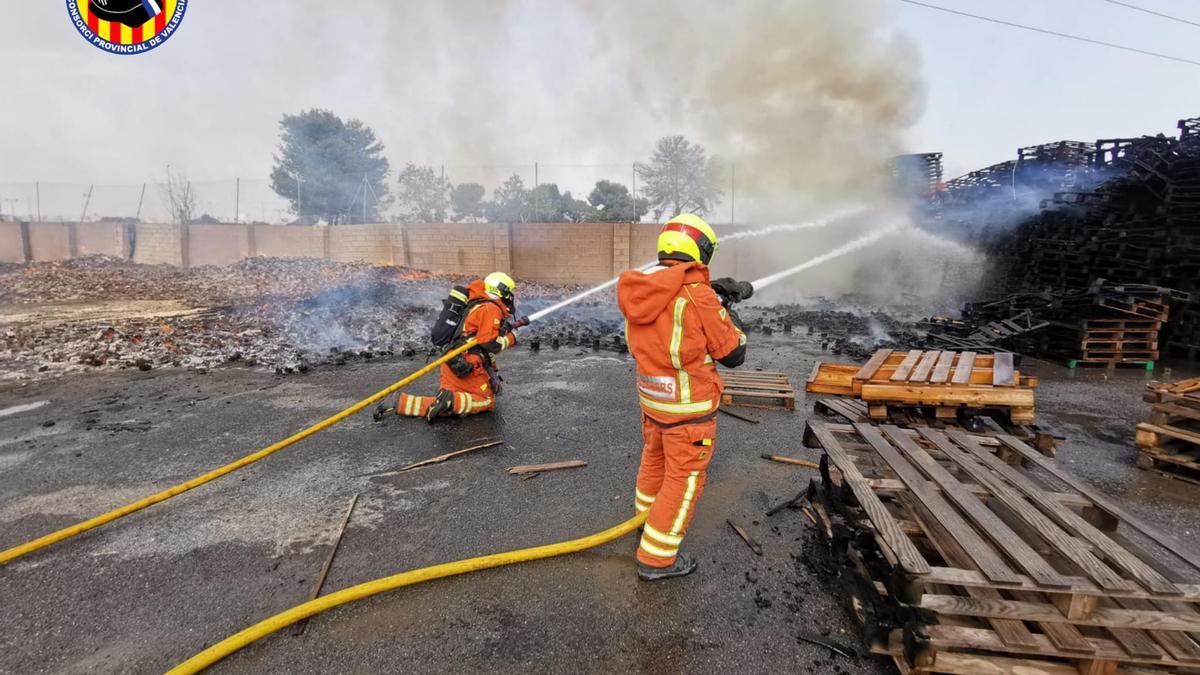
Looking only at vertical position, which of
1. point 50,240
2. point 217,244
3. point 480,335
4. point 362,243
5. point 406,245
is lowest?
point 480,335

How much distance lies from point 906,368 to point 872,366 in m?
0.32

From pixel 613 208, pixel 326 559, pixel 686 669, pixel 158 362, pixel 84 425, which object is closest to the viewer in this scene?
pixel 686 669

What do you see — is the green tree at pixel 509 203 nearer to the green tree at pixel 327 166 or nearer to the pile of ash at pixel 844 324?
the green tree at pixel 327 166

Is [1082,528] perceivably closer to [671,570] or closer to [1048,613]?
[1048,613]

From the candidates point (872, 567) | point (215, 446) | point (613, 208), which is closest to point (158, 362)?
point (215, 446)

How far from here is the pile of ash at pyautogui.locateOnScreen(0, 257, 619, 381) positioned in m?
8.08

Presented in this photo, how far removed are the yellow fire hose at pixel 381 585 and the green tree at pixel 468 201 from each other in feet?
99.3

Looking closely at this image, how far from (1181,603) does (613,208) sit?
30621mm

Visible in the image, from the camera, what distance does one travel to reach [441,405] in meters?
5.29

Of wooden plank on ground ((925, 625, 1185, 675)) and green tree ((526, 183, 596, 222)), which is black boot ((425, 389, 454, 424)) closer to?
wooden plank on ground ((925, 625, 1185, 675))

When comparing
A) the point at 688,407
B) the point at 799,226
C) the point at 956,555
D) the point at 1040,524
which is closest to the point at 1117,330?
the point at 1040,524

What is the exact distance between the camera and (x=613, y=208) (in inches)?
1232

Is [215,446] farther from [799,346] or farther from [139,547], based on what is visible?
[799,346]

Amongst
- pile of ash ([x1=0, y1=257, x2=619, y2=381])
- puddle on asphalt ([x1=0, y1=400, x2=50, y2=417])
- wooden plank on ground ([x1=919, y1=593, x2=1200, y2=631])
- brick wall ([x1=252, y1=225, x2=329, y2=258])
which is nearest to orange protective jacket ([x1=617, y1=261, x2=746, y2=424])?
wooden plank on ground ([x1=919, y1=593, x2=1200, y2=631])
